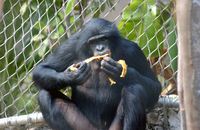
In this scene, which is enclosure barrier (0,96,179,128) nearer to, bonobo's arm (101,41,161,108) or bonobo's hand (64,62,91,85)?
bonobo's arm (101,41,161,108)

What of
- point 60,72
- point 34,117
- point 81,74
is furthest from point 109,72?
point 34,117

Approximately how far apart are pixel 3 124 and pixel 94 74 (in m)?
1.13

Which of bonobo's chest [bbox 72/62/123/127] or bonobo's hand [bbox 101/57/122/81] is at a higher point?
bonobo's hand [bbox 101/57/122/81]

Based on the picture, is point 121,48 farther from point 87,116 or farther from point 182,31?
point 182,31

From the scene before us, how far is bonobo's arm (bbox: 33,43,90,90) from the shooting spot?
2.15 m

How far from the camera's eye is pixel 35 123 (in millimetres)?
Result: 2783

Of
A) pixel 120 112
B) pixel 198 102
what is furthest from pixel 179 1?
pixel 120 112

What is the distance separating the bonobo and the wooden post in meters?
0.97

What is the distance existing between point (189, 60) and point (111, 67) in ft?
3.50

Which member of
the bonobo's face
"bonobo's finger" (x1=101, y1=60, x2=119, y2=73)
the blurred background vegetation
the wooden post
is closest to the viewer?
the wooden post

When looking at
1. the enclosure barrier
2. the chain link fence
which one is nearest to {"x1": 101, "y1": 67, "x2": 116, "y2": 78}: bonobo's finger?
the chain link fence

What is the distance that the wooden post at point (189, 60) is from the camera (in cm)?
105

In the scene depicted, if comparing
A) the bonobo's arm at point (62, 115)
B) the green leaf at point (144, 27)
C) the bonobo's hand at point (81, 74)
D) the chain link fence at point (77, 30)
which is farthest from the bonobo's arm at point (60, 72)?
the green leaf at point (144, 27)

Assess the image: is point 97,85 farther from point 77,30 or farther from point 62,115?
point 77,30
